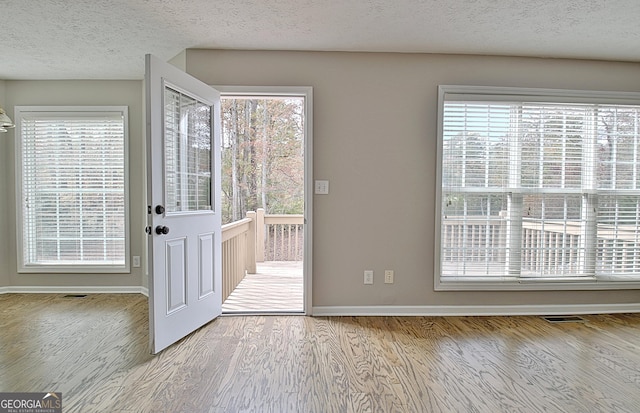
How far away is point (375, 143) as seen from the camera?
317 centimetres

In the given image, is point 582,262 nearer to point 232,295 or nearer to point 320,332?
point 320,332

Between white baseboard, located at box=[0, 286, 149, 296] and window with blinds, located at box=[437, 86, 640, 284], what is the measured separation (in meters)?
3.47

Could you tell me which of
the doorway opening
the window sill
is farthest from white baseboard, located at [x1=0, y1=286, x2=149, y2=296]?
the window sill

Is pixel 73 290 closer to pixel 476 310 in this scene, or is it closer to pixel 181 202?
pixel 181 202

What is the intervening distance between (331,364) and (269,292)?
1984mm

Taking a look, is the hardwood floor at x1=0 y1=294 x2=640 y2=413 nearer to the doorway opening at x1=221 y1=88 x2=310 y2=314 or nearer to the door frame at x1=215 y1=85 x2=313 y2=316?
the door frame at x1=215 y1=85 x2=313 y2=316

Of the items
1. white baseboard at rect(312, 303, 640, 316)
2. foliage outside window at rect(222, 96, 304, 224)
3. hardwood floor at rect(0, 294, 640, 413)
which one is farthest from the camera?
foliage outside window at rect(222, 96, 304, 224)

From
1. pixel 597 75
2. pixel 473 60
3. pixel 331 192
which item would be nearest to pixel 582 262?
pixel 597 75

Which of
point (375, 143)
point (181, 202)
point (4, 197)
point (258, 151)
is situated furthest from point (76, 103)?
point (375, 143)

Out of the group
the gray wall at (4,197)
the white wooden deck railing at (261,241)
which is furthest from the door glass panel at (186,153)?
the gray wall at (4,197)

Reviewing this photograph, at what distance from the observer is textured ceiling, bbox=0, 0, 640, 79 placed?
2.35 metres

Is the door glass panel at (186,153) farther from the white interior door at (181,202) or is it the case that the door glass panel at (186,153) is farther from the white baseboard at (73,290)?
the white baseboard at (73,290)

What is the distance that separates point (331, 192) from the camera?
125 inches

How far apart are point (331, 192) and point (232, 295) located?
6.02 feet
